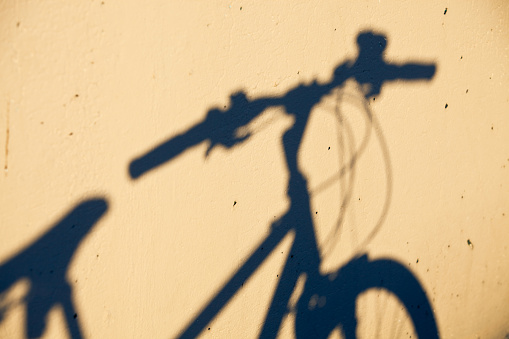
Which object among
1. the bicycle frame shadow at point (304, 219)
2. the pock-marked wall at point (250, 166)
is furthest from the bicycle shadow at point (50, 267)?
the bicycle frame shadow at point (304, 219)

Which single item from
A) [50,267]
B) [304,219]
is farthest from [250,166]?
[50,267]

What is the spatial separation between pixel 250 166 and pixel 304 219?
386mm

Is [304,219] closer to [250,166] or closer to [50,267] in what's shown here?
[250,166]

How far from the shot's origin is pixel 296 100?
56.7 inches

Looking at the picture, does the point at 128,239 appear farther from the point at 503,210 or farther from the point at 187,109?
the point at 503,210

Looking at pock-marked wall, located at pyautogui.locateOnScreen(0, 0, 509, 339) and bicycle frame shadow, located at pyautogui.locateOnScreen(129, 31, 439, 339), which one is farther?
bicycle frame shadow, located at pyautogui.locateOnScreen(129, 31, 439, 339)

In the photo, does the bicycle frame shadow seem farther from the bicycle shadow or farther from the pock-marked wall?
the bicycle shadow

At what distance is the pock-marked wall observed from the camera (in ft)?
3.63

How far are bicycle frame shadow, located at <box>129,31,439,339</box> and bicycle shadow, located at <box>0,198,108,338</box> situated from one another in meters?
0.23

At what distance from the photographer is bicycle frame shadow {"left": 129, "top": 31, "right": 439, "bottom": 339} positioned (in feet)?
4.38

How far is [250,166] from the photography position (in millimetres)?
1418

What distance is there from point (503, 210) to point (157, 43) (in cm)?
229

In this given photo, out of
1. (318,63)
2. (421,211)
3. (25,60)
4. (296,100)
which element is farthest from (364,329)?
(25,60)

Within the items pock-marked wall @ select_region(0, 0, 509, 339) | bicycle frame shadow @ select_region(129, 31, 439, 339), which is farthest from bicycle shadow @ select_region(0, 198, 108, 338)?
bicycle frame shadow @ select_region(129, 31, 439, 339)
